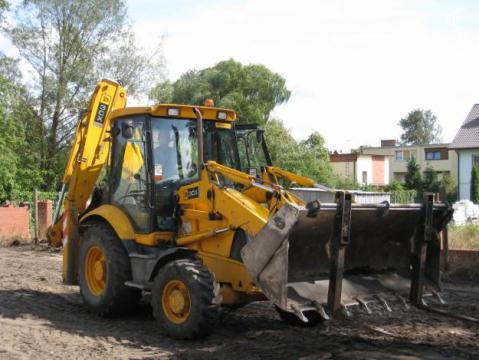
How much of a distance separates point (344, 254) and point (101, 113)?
14.2 feet

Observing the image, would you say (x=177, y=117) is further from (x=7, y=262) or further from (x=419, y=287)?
(x=7, y=262)

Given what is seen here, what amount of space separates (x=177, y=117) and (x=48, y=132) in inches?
1040

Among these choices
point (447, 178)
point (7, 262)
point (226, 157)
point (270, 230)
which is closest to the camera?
point (270, 230)

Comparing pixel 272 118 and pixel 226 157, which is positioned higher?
pixel 272 118

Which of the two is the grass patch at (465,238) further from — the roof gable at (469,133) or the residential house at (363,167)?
the residential house at (363,167)

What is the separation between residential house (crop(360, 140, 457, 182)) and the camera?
61.2 metres

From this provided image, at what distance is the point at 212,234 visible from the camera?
7121 mm

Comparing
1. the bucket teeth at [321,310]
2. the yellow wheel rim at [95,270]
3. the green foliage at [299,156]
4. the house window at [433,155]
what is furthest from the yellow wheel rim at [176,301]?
the house window at [433,155]

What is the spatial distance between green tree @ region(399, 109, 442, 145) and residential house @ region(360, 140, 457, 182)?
30.3m

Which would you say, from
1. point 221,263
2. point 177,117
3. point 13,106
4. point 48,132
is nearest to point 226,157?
point 177,117

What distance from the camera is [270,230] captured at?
Answer: 6.25 m

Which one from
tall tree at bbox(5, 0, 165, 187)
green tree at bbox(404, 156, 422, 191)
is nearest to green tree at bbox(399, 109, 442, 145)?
green tree at bbox(404, 156, 422, 191)

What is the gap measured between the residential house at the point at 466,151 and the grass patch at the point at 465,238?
1099 inches

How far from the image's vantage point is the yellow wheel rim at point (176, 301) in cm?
679
